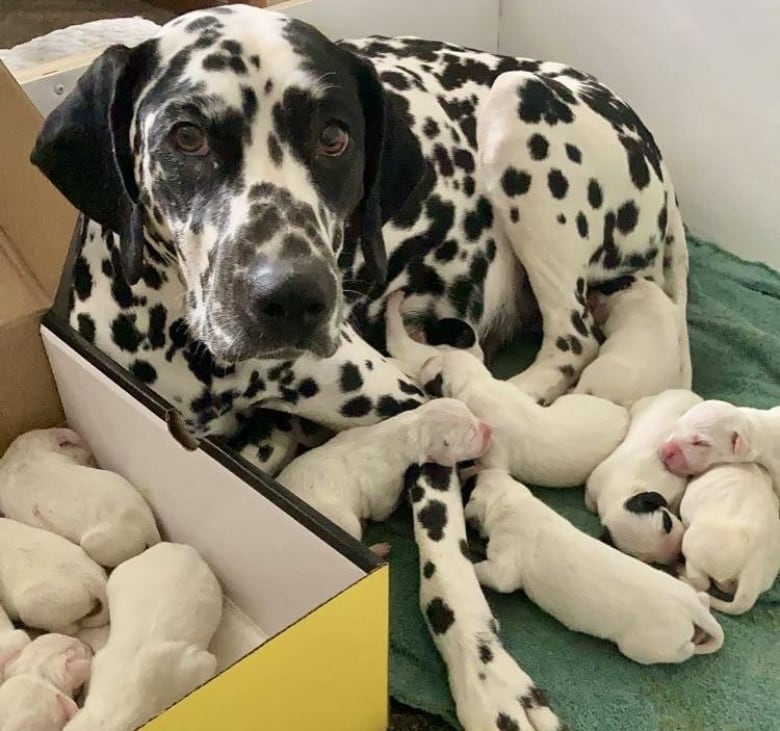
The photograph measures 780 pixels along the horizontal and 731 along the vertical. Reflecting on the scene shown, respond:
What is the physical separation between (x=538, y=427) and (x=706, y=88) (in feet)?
4.84

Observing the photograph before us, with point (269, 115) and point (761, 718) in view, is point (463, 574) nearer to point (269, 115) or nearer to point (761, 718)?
point (761, 718)

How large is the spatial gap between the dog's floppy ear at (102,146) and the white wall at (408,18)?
1.42m

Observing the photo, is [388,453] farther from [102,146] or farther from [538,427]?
[102,146]

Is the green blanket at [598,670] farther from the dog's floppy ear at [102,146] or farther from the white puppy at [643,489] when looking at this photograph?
the dog's floppy ear at [102,146]

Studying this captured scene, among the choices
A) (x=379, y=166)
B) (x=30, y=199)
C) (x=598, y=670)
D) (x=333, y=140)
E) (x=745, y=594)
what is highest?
(x=333, y=140)

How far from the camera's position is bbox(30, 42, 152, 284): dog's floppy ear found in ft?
6.10

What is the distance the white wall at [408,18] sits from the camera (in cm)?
326

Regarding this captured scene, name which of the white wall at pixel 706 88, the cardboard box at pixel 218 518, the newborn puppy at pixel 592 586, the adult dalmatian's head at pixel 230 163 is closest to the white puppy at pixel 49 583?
the cardboard box at pixel 218 518

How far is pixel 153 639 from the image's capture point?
176cm

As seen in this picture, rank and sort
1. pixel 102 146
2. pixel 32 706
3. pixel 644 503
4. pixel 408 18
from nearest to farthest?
1. pixel 32 706
2. pixel 102 146
3. pixel 644 503
4. pixel 408 18

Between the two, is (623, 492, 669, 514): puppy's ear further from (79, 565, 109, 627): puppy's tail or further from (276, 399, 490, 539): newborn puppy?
(79, 565, 109, 627): puppy's tail

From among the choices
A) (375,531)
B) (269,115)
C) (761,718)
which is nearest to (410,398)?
(375,531)

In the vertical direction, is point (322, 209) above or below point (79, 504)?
above

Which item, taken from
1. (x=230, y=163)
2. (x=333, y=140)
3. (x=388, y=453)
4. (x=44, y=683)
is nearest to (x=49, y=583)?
(x=44, y=683)
